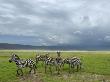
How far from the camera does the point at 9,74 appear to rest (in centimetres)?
4247

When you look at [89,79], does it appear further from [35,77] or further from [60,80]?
[35,77]

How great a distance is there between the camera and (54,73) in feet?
141

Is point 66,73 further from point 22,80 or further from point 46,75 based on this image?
point 22,80

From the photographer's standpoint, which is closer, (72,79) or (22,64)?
(72,79)

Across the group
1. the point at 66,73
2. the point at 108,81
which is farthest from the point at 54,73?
the point at 108,81

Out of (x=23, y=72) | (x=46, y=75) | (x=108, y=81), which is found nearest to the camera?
(x=108, y=81)

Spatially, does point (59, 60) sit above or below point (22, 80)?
above

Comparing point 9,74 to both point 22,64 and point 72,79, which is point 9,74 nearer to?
point 22,64

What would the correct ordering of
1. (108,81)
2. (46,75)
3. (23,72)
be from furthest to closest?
(23,72), (46,75), (108,81)

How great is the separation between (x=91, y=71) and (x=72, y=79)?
849 cm

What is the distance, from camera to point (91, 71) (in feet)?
151

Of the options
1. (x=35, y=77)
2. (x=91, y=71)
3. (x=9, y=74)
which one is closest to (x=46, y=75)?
(x=35, y=77)

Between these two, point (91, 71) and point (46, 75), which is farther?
point (91, 71)

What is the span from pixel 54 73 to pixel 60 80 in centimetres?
565
